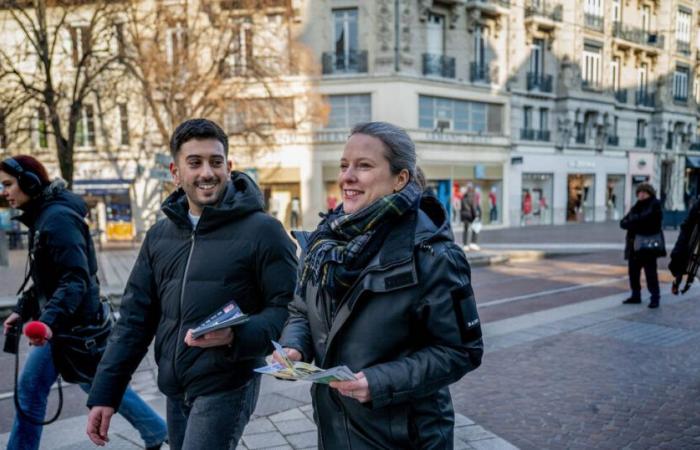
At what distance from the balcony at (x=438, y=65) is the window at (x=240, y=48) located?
1023cm

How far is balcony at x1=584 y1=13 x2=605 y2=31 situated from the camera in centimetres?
3105

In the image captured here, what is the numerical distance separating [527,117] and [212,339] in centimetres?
2991

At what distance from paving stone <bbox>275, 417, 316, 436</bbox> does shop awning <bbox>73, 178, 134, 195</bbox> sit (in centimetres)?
2237

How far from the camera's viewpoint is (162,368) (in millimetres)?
2363

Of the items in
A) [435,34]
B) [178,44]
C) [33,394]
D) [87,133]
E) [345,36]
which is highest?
[435,34]

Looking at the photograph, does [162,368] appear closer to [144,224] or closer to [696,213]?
[696,213]

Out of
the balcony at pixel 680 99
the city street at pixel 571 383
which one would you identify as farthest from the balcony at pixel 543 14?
the city street at pixel 571 383

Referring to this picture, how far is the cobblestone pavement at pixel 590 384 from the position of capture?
400 cm

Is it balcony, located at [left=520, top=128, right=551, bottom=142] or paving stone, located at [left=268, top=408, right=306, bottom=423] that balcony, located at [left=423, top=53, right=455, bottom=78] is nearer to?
balcony, located at [left=520, top=128, right=551, bottom=142]

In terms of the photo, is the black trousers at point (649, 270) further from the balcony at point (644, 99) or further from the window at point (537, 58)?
the balcony at point (644, 99)

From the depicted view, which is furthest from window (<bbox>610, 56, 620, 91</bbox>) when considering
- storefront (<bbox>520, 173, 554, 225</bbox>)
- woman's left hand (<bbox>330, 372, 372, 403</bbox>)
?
woman's left hand (<bbox>330, 372, 372, 403</bbox>)

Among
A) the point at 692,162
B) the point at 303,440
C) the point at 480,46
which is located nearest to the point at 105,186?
the point at 480,46

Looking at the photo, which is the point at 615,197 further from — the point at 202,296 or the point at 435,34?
the point at 202,296

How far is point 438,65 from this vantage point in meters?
24.9
